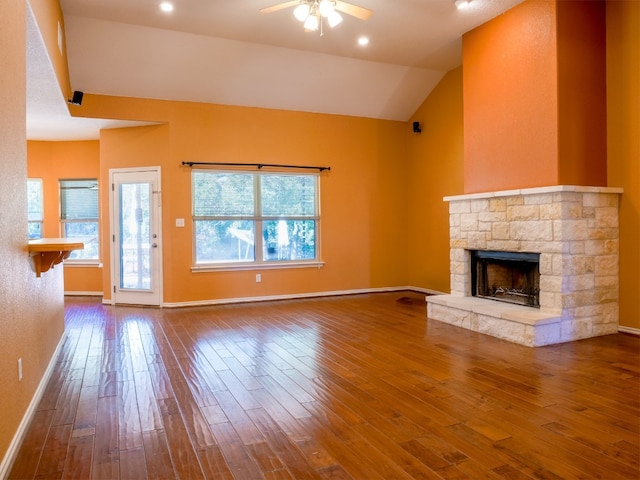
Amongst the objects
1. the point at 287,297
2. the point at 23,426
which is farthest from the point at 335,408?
the point at 287,297

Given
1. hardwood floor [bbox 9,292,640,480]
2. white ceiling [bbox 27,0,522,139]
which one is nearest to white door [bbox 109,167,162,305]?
white ceiling [bbox 27,0,522,139]

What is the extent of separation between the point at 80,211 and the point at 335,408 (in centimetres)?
673

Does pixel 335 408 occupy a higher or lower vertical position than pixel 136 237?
lower

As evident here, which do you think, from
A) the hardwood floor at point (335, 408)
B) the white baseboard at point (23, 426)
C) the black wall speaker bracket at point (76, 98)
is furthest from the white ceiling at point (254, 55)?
the hardwood floor at point (335, 408)

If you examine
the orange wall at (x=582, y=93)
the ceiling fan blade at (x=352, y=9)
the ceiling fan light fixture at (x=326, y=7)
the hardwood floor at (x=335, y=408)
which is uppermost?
the ceiling fan blade at (x=352, y=9)

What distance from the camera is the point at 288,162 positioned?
6.98m

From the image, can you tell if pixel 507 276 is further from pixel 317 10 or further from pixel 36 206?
pixel 36 206

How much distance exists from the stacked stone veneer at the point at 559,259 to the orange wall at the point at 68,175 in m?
6.25

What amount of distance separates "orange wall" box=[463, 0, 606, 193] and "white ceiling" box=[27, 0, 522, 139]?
16.7 inches

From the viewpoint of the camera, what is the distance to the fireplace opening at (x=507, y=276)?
4.70 metres

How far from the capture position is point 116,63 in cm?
559

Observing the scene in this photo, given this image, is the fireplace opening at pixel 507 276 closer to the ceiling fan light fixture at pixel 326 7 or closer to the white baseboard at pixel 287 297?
the white baseboard at pixel 287 297

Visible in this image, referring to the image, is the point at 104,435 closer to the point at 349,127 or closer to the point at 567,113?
the point at 567,113

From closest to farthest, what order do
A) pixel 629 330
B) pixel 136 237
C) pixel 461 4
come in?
pixel 629 330
pixel 461 4
pixel 136 237
